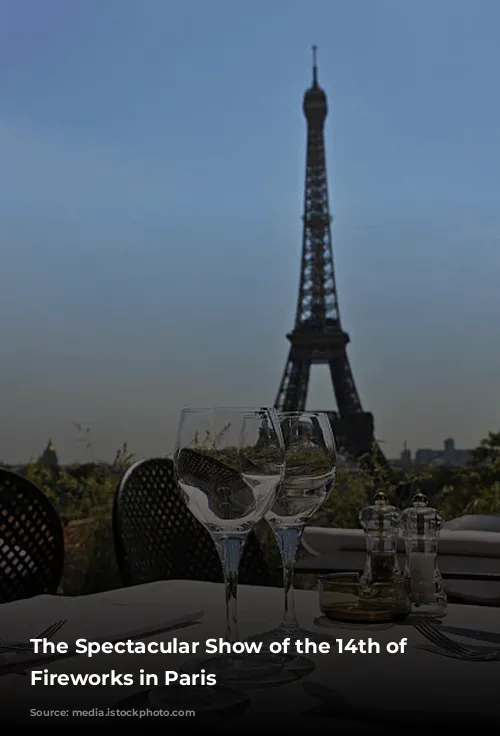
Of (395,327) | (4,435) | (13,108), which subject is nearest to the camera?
(4,435)

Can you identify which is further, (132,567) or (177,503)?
(177,503)

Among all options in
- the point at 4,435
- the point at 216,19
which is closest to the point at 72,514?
the point at 4,435

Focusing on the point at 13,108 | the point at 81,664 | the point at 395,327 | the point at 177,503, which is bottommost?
the point at 81,664

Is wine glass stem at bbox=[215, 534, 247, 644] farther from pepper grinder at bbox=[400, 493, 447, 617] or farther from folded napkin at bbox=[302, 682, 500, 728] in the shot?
pepper grinder at bbox=[400, 493, 447, 617]

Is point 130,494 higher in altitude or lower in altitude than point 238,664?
higher

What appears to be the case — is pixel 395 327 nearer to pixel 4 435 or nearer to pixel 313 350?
pixel 313 350

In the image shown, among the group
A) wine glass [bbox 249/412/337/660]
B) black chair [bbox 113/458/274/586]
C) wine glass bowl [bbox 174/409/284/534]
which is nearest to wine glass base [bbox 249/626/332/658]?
wine glass [bbox 249/412/337/660]

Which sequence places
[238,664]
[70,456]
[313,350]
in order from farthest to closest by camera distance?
[313,350]
[70,456]
[238,664]
